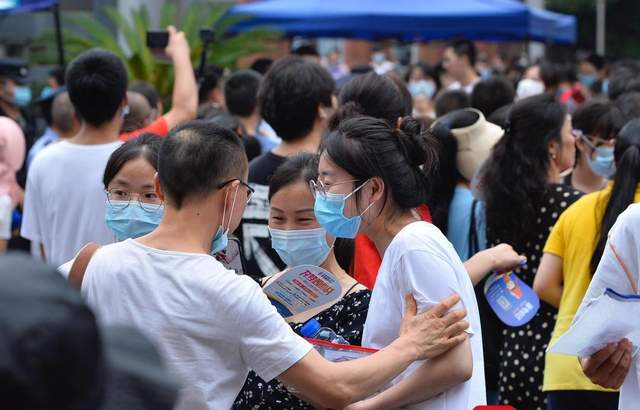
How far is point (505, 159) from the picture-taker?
480 cm

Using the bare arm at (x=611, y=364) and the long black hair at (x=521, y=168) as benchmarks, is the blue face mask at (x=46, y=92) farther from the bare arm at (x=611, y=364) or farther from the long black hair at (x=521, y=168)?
the bare arm at (x=611, y=364)

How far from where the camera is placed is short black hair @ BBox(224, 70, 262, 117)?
730 centimetres

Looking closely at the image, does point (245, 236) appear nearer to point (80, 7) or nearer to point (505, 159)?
point (505, 159)

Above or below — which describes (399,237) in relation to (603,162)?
above

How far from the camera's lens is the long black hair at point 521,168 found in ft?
15.5

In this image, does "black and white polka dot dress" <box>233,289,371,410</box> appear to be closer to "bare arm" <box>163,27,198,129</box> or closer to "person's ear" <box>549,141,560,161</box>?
"person's ear" <box>549,141,560,161</box>

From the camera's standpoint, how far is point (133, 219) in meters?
3.61

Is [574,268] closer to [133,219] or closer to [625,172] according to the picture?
[625,172]

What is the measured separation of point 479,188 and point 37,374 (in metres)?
3.83

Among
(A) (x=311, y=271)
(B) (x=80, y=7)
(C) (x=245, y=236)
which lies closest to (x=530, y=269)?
(C) (x=245, y=236)

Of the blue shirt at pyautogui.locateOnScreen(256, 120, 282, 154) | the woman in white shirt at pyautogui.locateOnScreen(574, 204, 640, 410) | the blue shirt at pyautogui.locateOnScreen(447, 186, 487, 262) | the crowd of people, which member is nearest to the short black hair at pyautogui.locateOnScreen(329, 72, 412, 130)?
the crowd of people

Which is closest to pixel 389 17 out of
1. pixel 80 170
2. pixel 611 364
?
pixel 80 170

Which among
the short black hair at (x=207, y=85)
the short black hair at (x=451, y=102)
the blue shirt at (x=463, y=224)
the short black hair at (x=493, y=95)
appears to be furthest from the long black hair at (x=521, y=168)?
the short black hair at (x=207, y=85)

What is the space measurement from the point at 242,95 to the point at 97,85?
91.0 inches
